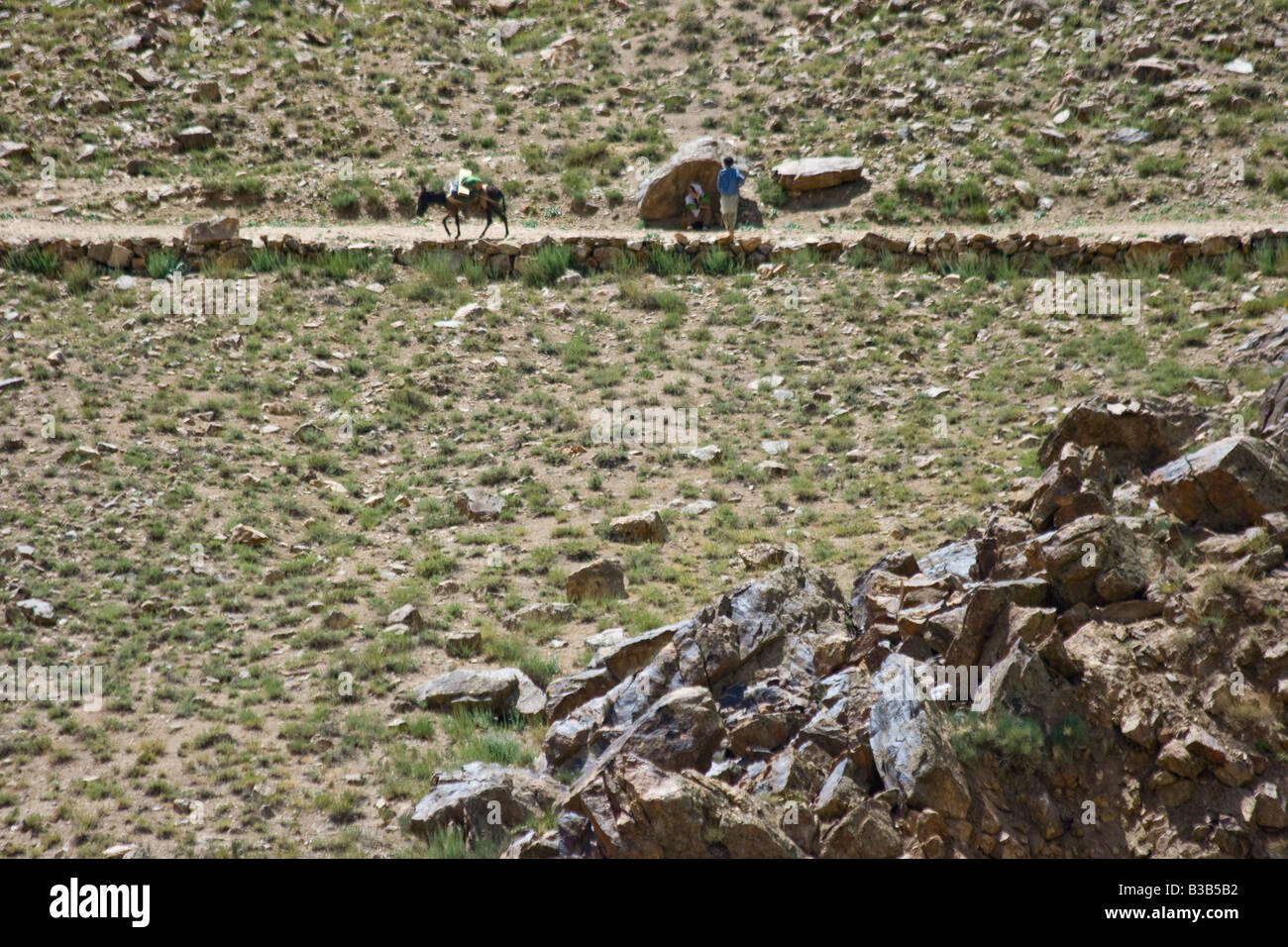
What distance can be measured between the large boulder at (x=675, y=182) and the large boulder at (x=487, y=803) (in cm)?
1545

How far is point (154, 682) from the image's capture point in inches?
409

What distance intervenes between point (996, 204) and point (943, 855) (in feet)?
55.0

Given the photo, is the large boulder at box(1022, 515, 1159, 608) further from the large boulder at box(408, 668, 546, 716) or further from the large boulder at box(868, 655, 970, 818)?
the large boulder at box(408, 668, 546, 716)

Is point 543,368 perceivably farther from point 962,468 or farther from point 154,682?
point 154,682

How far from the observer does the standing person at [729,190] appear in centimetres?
1955

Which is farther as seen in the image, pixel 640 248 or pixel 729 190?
pixel 640 248

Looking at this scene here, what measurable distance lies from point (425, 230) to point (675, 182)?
16.8 ft

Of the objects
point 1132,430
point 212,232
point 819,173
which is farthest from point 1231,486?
point 212,232

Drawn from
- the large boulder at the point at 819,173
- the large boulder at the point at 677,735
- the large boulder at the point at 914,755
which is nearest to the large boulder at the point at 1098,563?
the large boulder at the point at 914,755

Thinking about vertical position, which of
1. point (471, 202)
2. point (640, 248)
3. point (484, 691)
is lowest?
point (484, 691)

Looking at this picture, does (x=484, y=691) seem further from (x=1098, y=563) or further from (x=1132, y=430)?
(x=1132, y=430)

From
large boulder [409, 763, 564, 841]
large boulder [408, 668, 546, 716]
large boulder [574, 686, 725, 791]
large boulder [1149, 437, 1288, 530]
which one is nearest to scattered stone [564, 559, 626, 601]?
large boulder [408, 668, 546, 716]

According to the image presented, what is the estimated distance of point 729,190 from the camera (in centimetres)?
1961
